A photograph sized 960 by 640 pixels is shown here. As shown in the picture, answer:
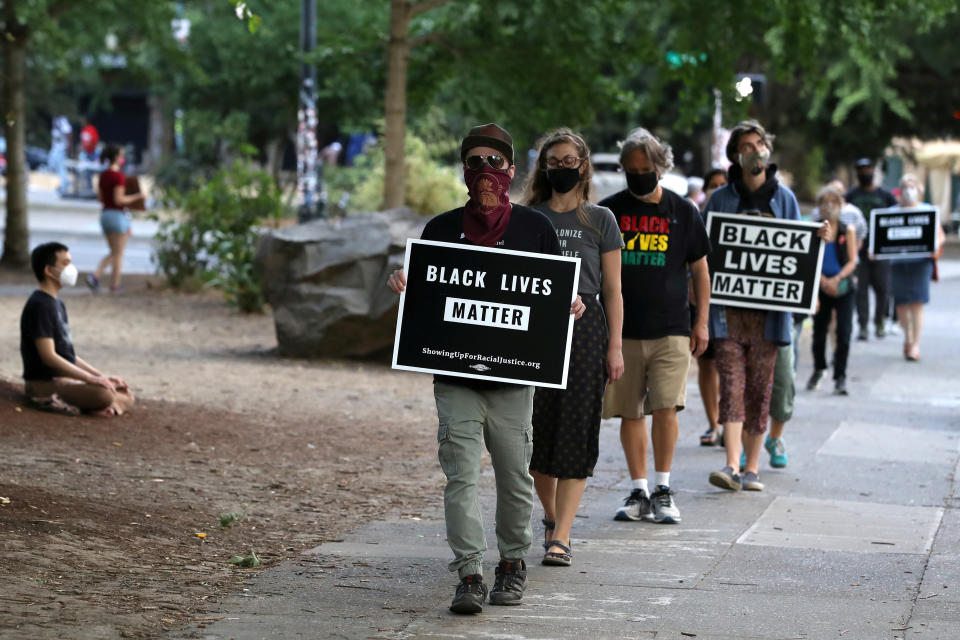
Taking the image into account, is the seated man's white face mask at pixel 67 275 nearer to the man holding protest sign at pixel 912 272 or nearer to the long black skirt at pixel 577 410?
the long black skirt at pixel 577 410

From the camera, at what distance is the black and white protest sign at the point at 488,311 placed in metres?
5.80

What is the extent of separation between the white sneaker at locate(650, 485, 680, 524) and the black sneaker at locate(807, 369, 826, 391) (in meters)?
5.91

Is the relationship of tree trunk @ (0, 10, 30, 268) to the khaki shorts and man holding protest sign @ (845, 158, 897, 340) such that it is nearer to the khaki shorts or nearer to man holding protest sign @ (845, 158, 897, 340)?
man holding protest sign @ (845, 158, 897, 340)

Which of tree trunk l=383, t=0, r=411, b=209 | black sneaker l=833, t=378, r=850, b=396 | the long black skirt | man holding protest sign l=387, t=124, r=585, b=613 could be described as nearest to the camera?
man holding protest sign l=387, t=124, r=585, b=613

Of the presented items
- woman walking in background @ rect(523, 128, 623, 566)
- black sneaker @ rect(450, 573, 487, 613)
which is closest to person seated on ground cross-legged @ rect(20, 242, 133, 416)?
woman walking in background @ rect(523, 128, 623, 566)

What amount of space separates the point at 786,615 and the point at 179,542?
8.70 ft

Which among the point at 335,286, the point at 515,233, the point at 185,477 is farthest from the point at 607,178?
the point at 515,233

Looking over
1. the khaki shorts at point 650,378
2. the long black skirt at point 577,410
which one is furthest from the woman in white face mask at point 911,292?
the long black skirt at point 577,410

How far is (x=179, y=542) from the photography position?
6.62 metres

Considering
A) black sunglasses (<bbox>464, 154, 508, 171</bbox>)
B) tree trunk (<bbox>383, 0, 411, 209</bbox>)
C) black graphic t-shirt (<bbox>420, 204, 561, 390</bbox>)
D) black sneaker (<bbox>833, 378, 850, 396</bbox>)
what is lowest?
black sneaker (<bbox>833, 378, 850, 396</bbox>)

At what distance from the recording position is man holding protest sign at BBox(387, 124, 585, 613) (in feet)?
18.5

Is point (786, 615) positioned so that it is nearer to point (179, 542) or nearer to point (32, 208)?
point (179, 542)

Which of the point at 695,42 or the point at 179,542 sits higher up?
the point at 695,42

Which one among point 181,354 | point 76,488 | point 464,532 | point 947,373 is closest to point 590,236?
point 464,532
